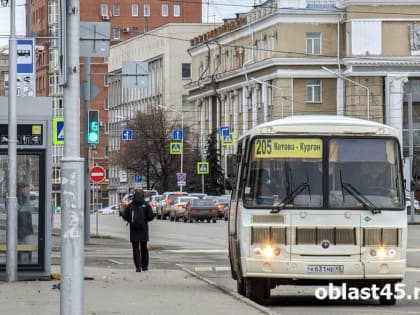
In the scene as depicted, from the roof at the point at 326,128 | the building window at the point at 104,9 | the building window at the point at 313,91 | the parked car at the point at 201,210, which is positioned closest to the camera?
the roof at the point at 326,128

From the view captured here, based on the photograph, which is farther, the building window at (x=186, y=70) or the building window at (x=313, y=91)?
the building window at (x=186, y=70)

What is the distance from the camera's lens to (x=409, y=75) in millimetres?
94250

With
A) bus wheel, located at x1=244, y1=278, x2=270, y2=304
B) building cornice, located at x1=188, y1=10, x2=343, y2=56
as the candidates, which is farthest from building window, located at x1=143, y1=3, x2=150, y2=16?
bus wheel, located at x1=244, y1=278, x2=270, y2=304

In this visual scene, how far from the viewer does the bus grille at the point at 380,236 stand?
19.0m

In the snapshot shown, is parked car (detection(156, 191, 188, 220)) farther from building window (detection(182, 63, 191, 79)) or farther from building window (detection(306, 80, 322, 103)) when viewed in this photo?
building window (detection(182, 63, 191, 79))

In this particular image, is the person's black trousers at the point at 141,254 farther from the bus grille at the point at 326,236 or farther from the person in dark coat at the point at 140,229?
the bus grille at the point at 326,236

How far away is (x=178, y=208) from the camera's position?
75188mm

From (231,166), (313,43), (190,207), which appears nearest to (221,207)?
(190,207)

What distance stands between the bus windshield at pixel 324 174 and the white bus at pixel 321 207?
15 mm

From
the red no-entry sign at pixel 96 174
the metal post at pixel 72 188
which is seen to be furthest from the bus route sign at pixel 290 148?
the red no-entry sign at pixel 96 174

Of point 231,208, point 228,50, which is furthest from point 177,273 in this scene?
point 228,50

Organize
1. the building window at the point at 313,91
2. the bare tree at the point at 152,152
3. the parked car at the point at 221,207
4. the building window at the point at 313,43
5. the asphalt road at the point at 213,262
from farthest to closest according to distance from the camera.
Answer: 1. the bare tree at the point at 152,152
2. the building window at the point at 313,91
3. the building window at the point at 313,43
4. the parked car at the point at 221,207
5. the asphalt road at the point at 213,262

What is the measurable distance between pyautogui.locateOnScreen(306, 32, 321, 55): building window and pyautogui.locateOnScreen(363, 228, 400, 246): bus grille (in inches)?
3041

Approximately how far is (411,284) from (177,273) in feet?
15.1
